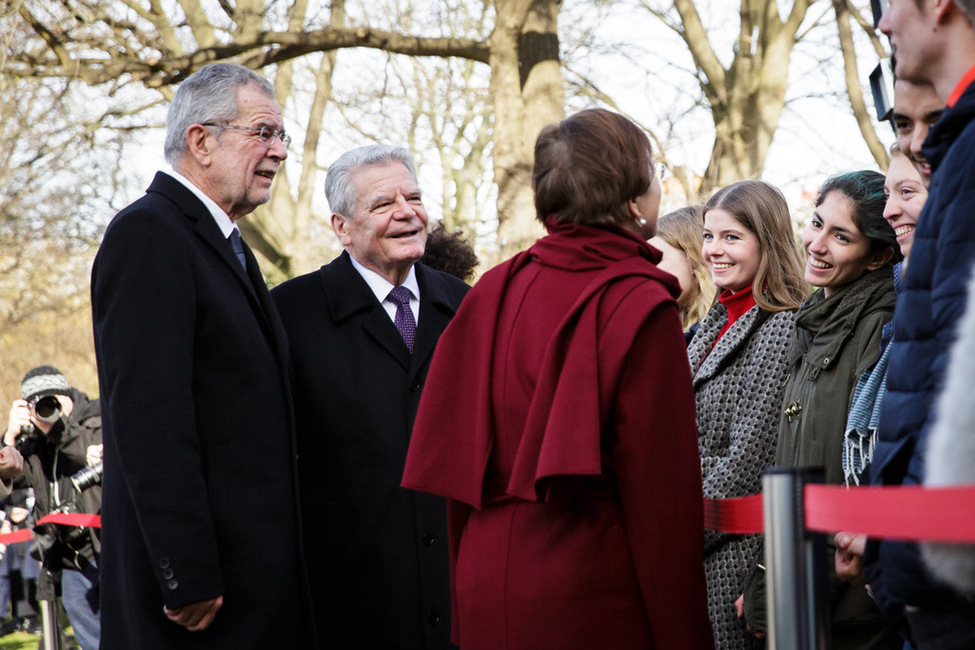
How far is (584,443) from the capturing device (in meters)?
2.30

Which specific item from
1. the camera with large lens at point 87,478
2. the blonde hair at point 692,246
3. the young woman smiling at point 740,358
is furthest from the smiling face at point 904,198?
the camera with large lens at point 87,478

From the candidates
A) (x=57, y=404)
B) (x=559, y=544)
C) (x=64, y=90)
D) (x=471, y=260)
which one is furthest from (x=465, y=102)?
(x=559, y=544)

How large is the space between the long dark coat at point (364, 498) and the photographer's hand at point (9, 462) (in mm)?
2776

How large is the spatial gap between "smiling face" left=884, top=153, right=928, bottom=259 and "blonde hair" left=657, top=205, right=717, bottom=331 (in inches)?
62.1

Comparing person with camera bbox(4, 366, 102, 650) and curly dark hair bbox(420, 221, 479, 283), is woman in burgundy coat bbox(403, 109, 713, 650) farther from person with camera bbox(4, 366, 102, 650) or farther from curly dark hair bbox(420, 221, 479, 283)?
person with camera bbox(4, 366, 102, 650)

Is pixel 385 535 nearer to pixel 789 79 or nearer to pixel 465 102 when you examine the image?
pixel 789 79

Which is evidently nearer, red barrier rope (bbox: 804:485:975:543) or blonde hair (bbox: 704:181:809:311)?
red barrier rope (bbox: 804:485:975:543)

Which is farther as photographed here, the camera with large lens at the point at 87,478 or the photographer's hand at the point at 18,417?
the photographer's hand at the point at 18,417

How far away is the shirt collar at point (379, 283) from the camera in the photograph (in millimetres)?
3826

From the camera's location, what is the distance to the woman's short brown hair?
2518 millimetres

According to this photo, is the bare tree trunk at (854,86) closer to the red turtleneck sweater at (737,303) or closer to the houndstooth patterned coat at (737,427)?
the red turtleneck sweater at (737,303)

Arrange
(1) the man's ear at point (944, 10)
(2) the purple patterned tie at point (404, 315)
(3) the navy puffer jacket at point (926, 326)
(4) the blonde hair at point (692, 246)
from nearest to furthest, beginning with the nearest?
(3) the navy puffer jacket at point (926, 326)
(1) the man's ear at point (944, 10)
(2) the purple patterned tie at point (404, 315)
(4) the blonde hair at point (692, 246)

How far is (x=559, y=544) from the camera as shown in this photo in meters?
2.39

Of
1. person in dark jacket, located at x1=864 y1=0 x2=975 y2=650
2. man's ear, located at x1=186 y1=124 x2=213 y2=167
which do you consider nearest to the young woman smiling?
person in dark jacket, located at x1=864 y1=0 x2=975 y2=650
